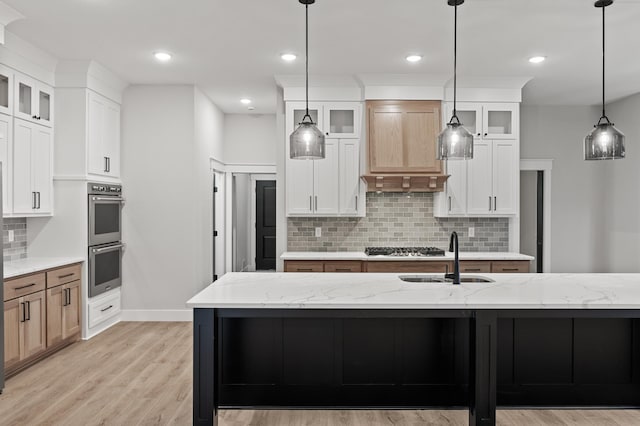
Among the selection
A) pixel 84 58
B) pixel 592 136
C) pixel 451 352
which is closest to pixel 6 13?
pixel 84 58

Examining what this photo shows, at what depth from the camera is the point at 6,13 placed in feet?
11.9

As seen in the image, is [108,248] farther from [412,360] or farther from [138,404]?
[412,360]

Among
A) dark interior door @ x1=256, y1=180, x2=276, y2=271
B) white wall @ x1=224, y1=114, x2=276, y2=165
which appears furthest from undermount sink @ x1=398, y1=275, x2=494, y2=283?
dark interior door @ x1=256, y1=180, x2=276, y2=271

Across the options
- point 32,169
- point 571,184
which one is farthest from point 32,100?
point 571,184

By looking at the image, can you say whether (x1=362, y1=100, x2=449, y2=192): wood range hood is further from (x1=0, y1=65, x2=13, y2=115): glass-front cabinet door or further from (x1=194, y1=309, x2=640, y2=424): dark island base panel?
(x1=0, y1=65, x2=13, y2=115): glass-front cabinet door

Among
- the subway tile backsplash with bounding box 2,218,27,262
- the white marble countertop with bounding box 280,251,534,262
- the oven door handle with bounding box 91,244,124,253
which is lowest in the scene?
the white marble countertop with bounding box 280,251,534,262

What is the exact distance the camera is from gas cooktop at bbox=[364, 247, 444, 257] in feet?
17.6

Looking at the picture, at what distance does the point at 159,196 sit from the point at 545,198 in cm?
506

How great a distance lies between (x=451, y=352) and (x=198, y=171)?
3.87 meters

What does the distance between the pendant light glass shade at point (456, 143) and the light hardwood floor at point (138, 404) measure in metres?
1.69

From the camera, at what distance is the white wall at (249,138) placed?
7.57m

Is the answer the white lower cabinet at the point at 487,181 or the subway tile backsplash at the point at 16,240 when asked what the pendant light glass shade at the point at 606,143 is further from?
the subway tile backsplash at the point at 16,240

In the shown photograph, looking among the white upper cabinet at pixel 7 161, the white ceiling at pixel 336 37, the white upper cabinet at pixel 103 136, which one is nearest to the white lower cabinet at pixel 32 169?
the white upper cabinet at pixel 7 161

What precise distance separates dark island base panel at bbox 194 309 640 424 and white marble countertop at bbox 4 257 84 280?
201 centimetres
